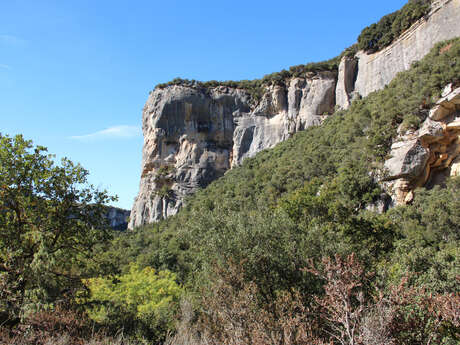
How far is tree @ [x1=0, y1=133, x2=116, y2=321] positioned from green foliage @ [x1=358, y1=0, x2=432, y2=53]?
4439 cm

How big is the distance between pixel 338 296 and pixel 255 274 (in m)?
5.03

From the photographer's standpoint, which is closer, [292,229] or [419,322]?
[419,322]

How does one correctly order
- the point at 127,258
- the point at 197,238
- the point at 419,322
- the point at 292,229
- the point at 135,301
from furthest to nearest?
the point at 127,258 → the point at 135,301 → the point at 197,238 → the point at 292,229 → the point at 419,322

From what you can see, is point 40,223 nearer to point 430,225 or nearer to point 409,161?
point 430,225

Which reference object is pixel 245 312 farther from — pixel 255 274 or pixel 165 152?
pixel 165 152

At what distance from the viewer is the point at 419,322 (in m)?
3.99

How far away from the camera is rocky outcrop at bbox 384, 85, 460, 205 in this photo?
72.2 ft

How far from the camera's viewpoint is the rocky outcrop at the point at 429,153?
2202 cm

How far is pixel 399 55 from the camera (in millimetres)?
40438

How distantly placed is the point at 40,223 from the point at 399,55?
1785 inches

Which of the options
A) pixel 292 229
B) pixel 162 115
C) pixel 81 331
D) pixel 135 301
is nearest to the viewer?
pixel 81 331

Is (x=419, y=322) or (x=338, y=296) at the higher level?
(x=338, y=296)

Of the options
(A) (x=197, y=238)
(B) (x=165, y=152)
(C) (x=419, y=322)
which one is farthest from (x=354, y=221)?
(B) (x=165, y=152)

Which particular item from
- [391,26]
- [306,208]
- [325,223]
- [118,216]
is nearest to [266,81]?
[391,26]
